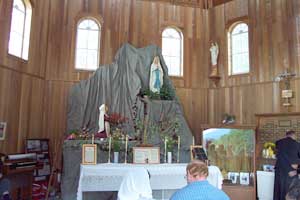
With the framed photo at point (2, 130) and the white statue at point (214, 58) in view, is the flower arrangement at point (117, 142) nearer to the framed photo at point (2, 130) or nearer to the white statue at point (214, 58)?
the framed photo at point (2, 130)

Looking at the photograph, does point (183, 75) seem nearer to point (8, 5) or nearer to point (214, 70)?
point (214, 70)

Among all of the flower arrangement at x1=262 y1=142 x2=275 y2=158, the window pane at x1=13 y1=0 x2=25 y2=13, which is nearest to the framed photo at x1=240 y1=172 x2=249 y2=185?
the flower arrangement at x1=262 y1=142 x2=275 y2=158

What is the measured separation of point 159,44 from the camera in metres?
10.7

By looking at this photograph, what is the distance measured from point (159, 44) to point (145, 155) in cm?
633

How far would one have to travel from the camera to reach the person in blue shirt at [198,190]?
2.46 metres

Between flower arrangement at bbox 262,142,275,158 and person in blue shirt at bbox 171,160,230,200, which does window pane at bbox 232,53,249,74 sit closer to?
flower arrangement at bbox 262,142,275,158

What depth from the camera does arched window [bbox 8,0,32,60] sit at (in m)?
8.23

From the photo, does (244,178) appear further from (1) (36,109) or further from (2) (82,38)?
(2) (82,38)

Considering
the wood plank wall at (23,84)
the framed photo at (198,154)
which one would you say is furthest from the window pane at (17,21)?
the framed photo at (198,154)

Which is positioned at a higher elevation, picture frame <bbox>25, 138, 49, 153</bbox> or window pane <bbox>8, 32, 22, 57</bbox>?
window pane <bbox>8, 32, 22, 57</bbox>

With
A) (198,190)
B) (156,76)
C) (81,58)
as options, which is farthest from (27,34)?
(198,190)

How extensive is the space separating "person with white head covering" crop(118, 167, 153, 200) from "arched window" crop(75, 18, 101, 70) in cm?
671

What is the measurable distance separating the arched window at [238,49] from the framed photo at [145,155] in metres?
5.98

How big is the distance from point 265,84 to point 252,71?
2.15 feet
